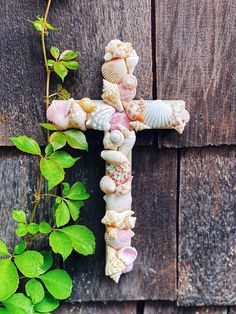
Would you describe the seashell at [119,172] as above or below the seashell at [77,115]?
below

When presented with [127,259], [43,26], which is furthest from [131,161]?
[43,26]

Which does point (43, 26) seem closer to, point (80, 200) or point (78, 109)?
point (78, 109)

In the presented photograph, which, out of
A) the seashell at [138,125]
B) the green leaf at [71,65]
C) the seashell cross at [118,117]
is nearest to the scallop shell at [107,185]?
the seashell cross at [118,117]

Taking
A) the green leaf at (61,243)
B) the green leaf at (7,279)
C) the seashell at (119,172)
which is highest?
the seashell at (119,172)

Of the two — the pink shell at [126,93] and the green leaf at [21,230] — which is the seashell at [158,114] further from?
the green leaf at [21,230]

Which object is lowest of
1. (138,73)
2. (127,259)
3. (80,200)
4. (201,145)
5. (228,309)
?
(228,309)

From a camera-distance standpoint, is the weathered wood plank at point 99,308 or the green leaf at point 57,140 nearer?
the green leaf at point 57,140
